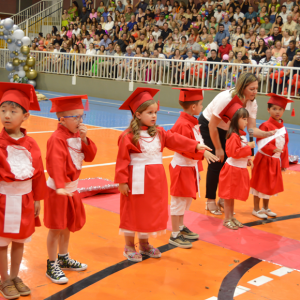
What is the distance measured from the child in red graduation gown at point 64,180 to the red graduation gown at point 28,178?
0.14 m

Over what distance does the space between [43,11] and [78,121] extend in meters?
23.1

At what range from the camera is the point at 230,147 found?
165 inches

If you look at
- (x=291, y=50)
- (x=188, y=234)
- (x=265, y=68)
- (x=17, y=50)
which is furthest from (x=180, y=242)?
(x=17, y=50)

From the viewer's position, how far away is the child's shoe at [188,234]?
152 inches

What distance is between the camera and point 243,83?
4305mm

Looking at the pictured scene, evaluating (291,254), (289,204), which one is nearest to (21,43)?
(289,204)

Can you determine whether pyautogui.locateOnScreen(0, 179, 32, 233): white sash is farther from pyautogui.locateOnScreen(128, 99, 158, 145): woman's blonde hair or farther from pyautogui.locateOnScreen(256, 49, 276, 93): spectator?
pyautogui.locateOnScreen(256, 49, 276, 93): spectator

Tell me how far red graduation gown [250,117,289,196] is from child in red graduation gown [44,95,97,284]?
2.17 m

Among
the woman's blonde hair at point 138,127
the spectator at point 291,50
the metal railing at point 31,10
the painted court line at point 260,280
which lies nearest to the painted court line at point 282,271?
the painted court line at point 260,280

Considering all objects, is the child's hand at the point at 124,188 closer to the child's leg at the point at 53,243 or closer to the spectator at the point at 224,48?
the child's leg at the point at 53,243

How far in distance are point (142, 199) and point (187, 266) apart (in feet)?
2.07

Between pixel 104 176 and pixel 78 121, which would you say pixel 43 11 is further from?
pixel 78 121

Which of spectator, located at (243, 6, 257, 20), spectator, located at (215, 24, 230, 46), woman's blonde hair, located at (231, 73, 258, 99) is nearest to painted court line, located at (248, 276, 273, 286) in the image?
woman's blonde hair, located at (231, 73, 258, 99)

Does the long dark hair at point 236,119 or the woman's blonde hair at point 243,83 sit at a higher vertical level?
the woman's blonde hair at point 243,83
